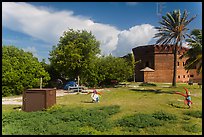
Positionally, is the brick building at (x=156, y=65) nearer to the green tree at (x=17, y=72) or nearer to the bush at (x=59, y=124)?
the green tree at (x=17, y=72)

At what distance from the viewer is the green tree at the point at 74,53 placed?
1174 inches

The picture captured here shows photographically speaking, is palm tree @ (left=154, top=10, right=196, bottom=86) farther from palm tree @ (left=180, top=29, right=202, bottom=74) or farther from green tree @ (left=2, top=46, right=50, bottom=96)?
green tree @ (left=2, top=46, right=50, bottom=96)

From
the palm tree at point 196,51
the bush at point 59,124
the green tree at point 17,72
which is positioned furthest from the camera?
the green tree at point 17,72

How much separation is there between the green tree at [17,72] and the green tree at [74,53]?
147 inches

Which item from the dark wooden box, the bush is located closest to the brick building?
the dark wooden box

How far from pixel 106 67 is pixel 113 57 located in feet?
8.99

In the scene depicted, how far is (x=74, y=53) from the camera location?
1174 inches

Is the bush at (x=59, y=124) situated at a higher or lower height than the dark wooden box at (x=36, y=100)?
lower

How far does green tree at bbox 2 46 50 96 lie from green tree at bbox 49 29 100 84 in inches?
147

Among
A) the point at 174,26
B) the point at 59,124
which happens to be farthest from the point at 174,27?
the point at 59,124

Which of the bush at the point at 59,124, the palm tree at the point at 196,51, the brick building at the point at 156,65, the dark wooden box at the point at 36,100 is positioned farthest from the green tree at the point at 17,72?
the brick building at the point at 156,65

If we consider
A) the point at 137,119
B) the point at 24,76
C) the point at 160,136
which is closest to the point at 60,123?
the point at 137,119

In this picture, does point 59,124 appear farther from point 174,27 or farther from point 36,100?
point 174,27

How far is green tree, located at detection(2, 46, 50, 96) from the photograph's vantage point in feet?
79.7
